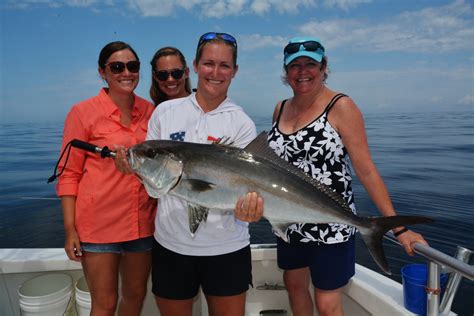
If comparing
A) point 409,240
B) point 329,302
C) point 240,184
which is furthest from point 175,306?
point 409,240

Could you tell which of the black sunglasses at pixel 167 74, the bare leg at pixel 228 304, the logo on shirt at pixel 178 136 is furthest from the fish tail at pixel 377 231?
the black sunglasses at pixel 167 74

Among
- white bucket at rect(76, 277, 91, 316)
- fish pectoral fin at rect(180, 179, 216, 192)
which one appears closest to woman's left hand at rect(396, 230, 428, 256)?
fish pectoral fin at rect(180, 179, 216, 192)

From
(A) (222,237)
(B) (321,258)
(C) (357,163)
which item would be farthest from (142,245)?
(C) (357,163)

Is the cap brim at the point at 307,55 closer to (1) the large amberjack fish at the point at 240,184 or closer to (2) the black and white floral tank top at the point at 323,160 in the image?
(2) the black and white floral tank top at the point at 323,160

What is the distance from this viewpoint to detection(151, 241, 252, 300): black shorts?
2582 mm

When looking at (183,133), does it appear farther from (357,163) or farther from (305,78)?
(357,163)

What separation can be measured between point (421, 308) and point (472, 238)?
23.2ft

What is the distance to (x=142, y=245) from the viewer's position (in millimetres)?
2957

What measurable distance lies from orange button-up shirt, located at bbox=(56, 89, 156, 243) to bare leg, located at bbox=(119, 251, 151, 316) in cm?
23

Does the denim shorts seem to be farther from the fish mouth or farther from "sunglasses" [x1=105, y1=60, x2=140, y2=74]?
"sunglasses" [x1=105, y1=60, x2=140, y2=74]

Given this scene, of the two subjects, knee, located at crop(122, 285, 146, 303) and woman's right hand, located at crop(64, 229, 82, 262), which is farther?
knee, located at crop(122, 285, 146, 303)

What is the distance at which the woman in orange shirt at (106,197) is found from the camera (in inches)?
110

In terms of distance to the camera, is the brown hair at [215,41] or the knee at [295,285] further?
the knee at [295,285]

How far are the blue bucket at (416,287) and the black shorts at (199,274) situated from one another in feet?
4.40
